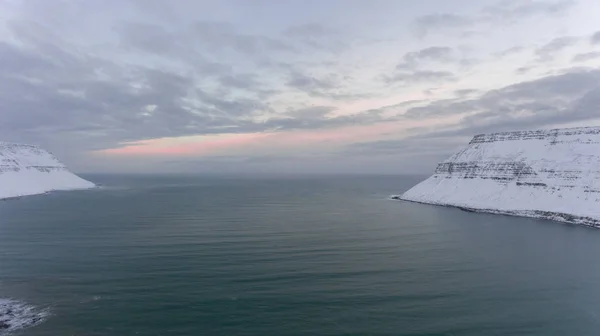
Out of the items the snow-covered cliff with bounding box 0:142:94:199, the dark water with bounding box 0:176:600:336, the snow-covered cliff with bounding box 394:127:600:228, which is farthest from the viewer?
the snow-covered cliff with bounding box 0:142:94:199

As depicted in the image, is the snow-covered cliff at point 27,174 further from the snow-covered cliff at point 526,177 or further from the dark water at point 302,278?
the snow-covered cliff at point 526,177

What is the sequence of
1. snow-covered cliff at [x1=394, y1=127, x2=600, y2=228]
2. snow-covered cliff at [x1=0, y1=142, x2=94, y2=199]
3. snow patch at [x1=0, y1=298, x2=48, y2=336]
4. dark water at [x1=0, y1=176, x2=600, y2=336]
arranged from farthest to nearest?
snow-covered cliff at [x1=0, y1=142, x2=94, y2=199]
snow-covered cliff at [x1=394, y1=127, x2=600, y2=228]
dark water at [x1=0, y1=176, x2=600, y2=336]
snow patch at [x1=0, y1=298, x2=48, y2=336]

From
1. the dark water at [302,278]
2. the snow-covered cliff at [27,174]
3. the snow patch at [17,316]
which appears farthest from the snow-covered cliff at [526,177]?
the snow-covered cliff at [27,174]

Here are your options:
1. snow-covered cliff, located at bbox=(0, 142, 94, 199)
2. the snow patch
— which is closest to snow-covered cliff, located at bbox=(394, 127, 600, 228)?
the snow patch

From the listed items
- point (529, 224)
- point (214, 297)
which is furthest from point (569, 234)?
point (214, 297)

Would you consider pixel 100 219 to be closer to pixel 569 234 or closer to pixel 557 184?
pixel 569 234

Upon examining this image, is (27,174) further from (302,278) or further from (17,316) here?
(302,278)

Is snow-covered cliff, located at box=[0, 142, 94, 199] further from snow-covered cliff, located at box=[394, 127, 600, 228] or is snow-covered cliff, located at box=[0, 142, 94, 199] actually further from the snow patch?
snow-covered cliff, located at box=[394, 127, 600, 228]
